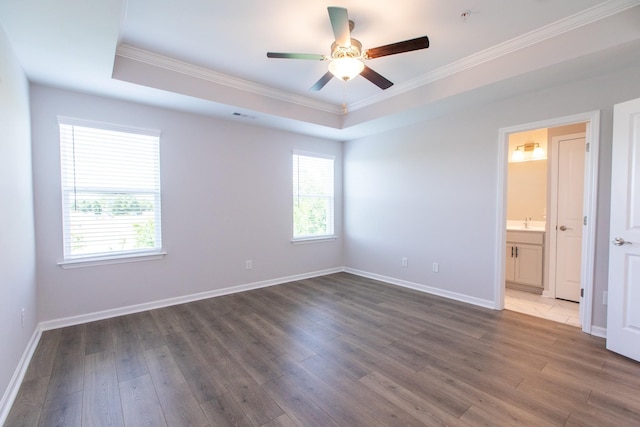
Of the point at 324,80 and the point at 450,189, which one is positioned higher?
the point at 324,80

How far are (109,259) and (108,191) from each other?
77cm

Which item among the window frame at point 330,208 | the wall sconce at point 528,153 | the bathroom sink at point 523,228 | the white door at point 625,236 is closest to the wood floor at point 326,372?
the white door at point 625,236

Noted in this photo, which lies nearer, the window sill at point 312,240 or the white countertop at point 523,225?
the white countertop at point 523,225

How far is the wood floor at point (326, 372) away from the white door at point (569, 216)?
1.12 meters

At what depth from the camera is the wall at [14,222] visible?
1922mm

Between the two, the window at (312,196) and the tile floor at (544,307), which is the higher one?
the window at (312,196)

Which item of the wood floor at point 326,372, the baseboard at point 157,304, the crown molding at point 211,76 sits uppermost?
the crown molding at point 211,76

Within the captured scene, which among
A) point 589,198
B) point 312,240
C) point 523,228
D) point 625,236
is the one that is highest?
point 589,198

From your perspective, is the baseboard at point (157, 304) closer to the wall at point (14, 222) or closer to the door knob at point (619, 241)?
the wall at point (14, 222)

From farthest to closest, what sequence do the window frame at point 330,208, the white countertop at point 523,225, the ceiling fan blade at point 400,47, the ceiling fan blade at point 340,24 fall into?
the window frame at point 330,208
the white countertop at point 523,225
the ceiling fan blade at point 400,47
the ceiling fan blade at point 340,24

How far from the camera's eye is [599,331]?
111 inches

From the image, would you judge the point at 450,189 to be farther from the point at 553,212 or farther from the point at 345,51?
the point at 345,51

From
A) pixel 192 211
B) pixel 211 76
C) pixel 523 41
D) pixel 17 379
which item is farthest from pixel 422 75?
pixel 17 379

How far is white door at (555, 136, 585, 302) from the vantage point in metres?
3.73
